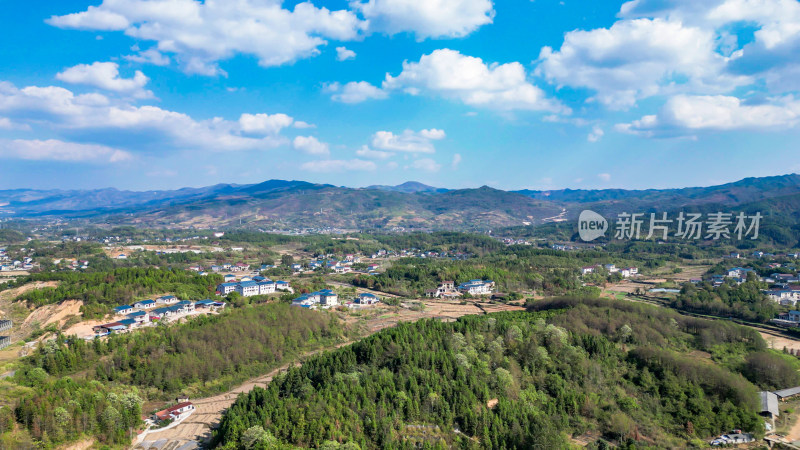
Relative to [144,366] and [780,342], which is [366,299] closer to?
[144,366]

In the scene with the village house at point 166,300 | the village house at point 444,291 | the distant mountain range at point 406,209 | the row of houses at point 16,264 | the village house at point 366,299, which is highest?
the distant mountain range at point 406,209

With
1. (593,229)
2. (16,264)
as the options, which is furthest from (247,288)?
(593,229)

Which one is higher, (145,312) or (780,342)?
(145,312)

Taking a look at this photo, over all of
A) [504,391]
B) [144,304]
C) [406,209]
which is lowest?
[504,391]

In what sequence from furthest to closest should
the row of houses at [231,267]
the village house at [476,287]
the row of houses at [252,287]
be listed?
1. the row of houses at [231,267]
2. the village house at [476,287]
3. the row of houses at [252,287]

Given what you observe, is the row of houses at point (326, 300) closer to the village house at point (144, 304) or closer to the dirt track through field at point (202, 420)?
the village house at point (144, 304)

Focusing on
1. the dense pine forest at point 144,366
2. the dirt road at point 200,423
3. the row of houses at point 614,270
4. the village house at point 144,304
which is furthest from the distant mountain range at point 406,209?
the dirt road at point 200,423
